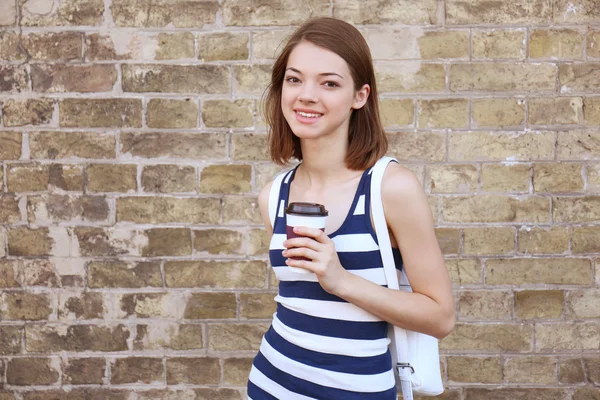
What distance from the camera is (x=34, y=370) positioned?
10.2 ft

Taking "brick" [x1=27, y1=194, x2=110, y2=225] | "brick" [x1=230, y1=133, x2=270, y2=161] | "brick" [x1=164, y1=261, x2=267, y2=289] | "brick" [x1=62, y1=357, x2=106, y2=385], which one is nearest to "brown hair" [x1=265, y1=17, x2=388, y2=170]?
"brick" [x1=230, y1=133, x2=270, y2=161]

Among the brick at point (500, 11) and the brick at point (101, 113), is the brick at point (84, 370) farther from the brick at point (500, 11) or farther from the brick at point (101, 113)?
the brick at point (500, 11)

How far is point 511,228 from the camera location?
9.66 feet

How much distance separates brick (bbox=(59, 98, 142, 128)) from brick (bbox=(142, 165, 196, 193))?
26 centimetres

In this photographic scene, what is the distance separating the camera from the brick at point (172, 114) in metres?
2.97

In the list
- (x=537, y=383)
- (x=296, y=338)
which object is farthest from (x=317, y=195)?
(x=537, y=383)

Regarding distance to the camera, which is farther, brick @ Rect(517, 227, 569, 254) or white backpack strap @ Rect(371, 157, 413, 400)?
brick @ Rect(517, 227, 569, 254)

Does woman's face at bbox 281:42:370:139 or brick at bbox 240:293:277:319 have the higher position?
woman's face at bbox 281:42:370:139

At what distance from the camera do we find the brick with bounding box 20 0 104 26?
2.95 m

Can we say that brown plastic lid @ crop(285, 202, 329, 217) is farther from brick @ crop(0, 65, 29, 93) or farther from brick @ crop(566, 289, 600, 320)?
brick @ crop(0, 65, 29, 93)

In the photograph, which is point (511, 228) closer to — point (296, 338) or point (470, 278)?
point (470, 278)

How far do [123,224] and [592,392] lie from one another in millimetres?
2772

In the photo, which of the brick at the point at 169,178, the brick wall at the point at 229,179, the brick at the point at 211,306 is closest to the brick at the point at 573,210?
the brick wall at the point at 229,179

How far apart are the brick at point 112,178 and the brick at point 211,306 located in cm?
71
